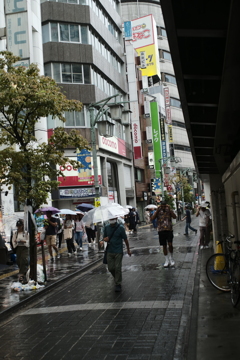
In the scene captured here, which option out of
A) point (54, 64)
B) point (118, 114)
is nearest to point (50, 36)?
point (54, 64)

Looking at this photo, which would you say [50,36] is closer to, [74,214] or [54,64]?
[54,64]

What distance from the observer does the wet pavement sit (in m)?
6.66

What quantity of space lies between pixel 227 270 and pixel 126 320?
299 cm

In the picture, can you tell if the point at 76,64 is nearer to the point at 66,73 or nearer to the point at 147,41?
the point at 66,73

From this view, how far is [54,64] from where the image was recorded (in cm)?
4069

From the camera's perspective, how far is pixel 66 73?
40969 millimetres

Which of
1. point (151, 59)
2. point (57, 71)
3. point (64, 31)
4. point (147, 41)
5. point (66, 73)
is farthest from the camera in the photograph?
point (151, 59)

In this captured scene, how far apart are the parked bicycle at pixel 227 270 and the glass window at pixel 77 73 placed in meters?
31.8

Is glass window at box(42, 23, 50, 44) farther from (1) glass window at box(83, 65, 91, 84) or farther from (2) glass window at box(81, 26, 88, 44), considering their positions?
(1) glass window at box(83, 65, 91, 84)

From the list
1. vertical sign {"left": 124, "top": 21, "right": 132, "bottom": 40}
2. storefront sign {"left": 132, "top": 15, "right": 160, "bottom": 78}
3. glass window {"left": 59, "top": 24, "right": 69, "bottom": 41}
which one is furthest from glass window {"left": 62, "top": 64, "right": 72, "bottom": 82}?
storefront sign {"left": 132, "top": 15, "right": 160, "bottom": 78}

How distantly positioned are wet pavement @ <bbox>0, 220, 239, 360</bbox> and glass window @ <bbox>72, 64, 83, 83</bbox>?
29.4 m

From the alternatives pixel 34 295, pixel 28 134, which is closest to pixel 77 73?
pixel 28 134

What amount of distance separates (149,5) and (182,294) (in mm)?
95837

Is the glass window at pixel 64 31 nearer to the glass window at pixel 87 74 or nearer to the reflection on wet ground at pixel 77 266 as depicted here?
the glass window at pixel 87 74
